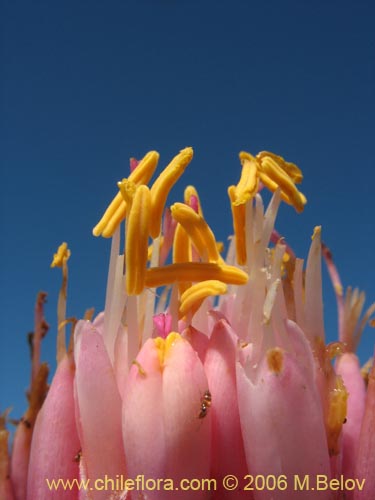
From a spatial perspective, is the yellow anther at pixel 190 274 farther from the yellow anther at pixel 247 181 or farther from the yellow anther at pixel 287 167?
the yellow anther at pixel 287 167

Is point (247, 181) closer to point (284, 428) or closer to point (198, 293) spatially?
point (198, 293)

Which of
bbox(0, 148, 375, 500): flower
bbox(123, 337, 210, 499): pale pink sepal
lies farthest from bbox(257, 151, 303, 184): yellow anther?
bbox(123, 337, 210, 499): pale pink sepal

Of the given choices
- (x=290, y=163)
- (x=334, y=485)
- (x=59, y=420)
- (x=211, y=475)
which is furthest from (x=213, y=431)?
(x=290, y=163)

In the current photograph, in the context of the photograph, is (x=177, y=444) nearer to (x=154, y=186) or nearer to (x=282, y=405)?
(x=282, y=405)

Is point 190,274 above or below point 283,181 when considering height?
below

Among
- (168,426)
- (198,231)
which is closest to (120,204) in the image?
(198,231)

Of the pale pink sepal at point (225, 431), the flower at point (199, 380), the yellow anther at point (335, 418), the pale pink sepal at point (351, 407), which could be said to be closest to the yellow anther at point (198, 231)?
the flower at point (199, 380)

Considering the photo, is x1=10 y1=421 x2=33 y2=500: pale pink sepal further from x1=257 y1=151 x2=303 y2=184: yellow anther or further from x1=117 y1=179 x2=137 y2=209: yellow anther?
x1=257 y1=151 x2=303 y2=184: yellow anther
